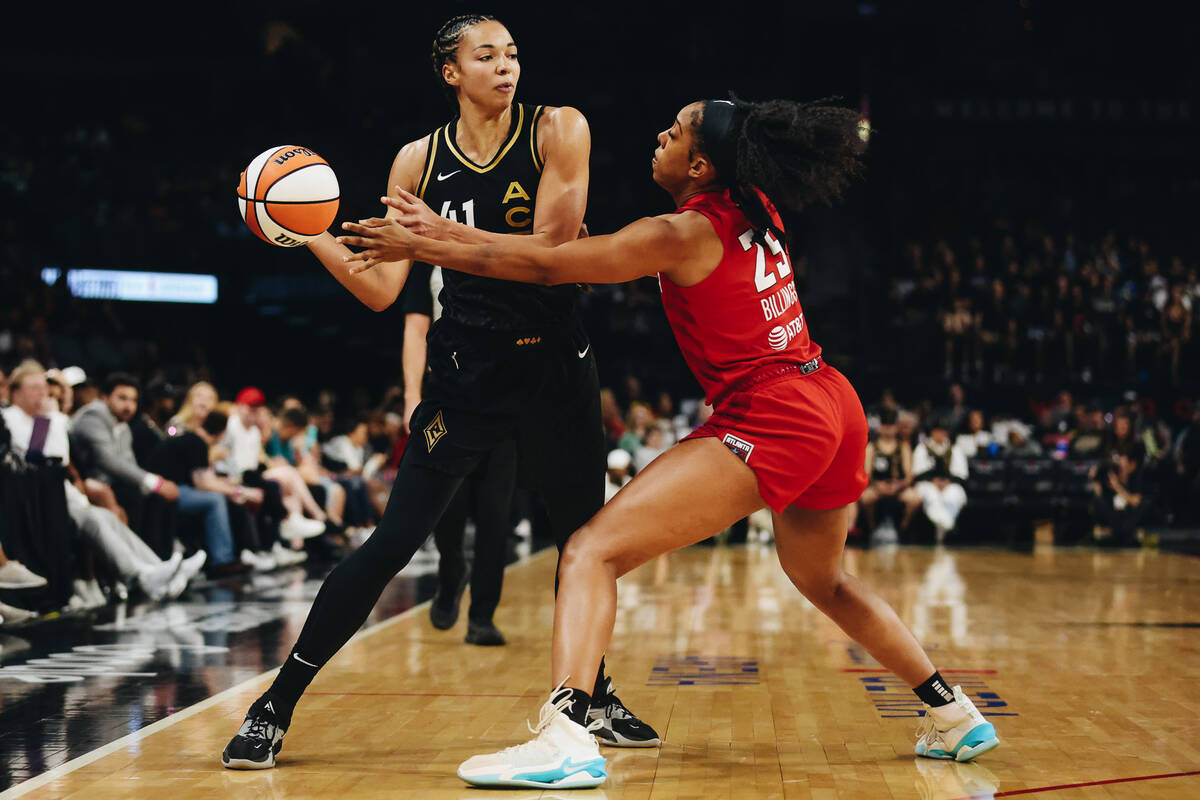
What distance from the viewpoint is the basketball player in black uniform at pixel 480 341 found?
141 inches

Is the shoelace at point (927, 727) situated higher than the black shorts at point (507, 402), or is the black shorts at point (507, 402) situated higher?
the black shorts at point (507, 402)

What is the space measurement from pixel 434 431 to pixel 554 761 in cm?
103

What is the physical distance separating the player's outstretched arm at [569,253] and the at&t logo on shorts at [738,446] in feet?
1.55

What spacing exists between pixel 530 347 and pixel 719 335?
59 cm

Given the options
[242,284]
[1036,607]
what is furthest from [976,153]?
[1036,607]

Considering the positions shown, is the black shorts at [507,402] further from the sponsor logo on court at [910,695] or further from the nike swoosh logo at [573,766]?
the sponsor logo on court at [910,695]

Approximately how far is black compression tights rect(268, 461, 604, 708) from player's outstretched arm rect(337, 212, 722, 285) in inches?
28.0

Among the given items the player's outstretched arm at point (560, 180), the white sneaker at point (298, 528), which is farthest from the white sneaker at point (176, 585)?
the player's outstretched arm at point (560, 180)

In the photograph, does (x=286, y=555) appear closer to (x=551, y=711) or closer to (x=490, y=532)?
(x=490, y=532)

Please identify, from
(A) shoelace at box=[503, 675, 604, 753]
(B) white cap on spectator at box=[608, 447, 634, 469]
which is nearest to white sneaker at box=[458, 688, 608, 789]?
(A) shoelace at box=[503, 675, 604, 753]

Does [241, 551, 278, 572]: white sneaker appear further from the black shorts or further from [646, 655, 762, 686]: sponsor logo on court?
the black shorts

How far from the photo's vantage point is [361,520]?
12.1 meters

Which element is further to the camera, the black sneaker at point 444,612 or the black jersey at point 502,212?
the black sneaker at point 444,612

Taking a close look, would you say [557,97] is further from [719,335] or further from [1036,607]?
[719,335]
